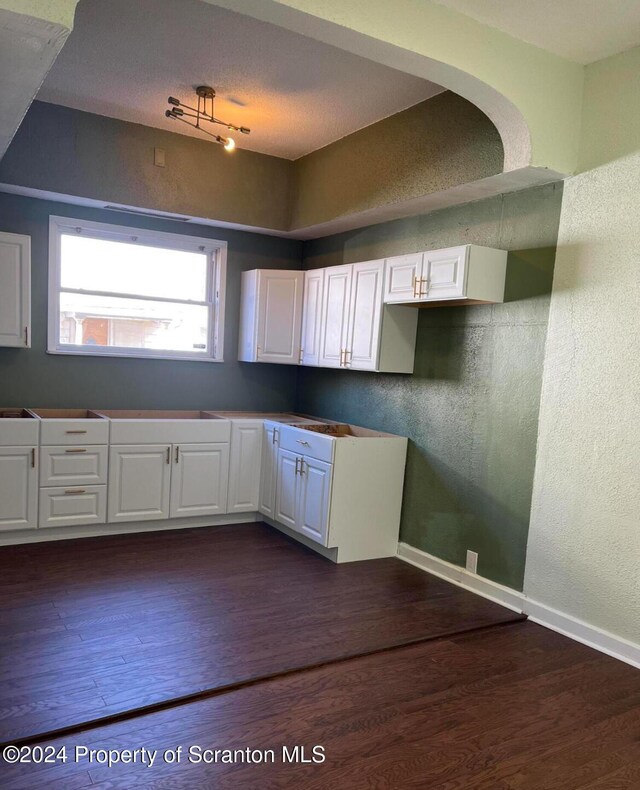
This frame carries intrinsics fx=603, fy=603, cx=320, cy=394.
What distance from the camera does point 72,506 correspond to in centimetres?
412

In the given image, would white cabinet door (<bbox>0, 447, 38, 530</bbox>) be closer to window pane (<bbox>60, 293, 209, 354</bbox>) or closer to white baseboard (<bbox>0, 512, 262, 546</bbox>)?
white baseboard (<bbox>0, 512, 262, 546</bbox>)

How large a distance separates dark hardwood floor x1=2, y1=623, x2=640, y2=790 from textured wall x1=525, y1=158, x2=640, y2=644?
41 cm

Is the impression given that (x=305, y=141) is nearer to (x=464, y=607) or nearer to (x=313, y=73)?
(x=313, y=73)

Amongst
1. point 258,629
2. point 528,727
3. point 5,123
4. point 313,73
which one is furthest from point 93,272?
point 528,727

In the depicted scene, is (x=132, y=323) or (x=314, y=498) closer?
(x=314, y=498)

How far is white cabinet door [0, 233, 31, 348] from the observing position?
407cm

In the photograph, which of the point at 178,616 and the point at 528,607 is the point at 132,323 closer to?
the point at 178,616

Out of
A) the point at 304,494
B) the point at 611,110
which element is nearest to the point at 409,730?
the point at 304,494

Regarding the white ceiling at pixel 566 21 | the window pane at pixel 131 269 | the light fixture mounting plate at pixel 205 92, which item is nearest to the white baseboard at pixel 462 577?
the window pane at pixel 131 269

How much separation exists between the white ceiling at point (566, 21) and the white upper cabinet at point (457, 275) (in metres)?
1.04

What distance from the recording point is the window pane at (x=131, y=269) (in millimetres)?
4672

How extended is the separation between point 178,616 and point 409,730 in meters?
1.34

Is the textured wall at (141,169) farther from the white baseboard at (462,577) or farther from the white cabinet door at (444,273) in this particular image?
the white baseboard at (462,577)

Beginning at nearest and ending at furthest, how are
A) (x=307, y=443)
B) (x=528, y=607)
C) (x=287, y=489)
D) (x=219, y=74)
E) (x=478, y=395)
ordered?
1. (x=528, y=607)
2. (x=219, y=74)
3. (x=478, y=395)
4. (x=307, y=443)
5. (x=287, y=489)
